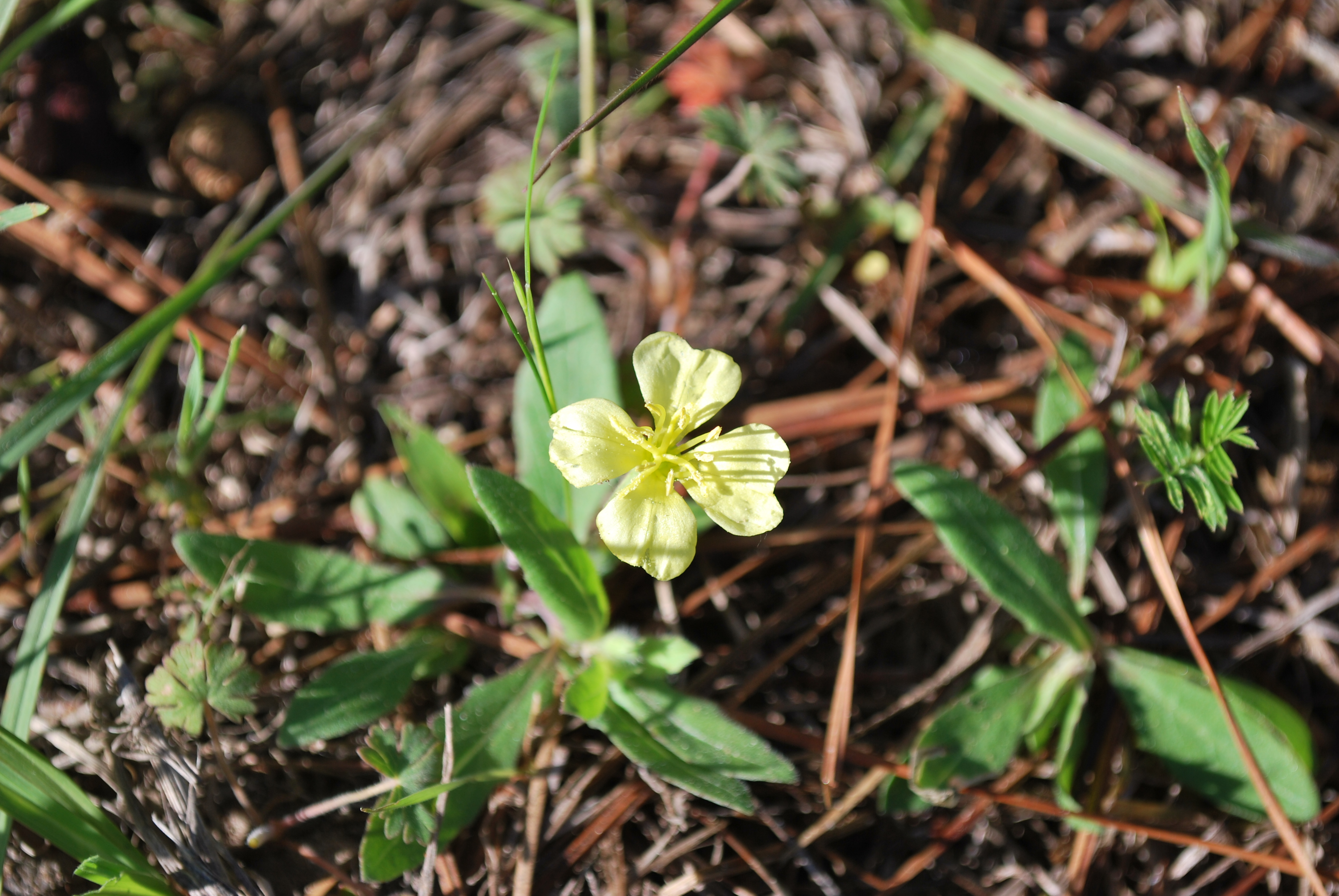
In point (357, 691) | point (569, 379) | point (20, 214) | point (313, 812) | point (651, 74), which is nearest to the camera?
point (651, 74)

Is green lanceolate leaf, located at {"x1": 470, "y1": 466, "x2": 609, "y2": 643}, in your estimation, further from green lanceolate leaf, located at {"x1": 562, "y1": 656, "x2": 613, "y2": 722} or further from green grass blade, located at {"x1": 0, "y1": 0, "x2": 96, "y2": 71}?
green grass blade, located at {"x1": 0, "y1": 0, "x2": 96, "y2": 71}

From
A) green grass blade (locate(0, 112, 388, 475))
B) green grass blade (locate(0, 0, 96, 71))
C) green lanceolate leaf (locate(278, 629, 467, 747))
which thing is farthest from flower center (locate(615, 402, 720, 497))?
green grass blade (locate(0, 0, 96, 71))

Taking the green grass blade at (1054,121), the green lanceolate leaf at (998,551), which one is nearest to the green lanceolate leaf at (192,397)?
the green lanceolate leaf at (998,551)

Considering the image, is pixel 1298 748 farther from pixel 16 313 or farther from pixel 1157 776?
pixel 16 313

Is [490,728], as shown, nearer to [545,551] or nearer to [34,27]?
[545,551]

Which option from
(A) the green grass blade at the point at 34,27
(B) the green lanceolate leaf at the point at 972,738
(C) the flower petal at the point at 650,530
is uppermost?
(A) the green grass blade at the point at 34,27

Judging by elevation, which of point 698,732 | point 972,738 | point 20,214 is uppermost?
point 20,214

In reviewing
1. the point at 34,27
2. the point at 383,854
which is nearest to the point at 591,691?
the point at 383,854

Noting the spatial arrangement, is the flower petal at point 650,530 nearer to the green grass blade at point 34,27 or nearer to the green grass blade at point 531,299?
the green grass blade at point 531,299
